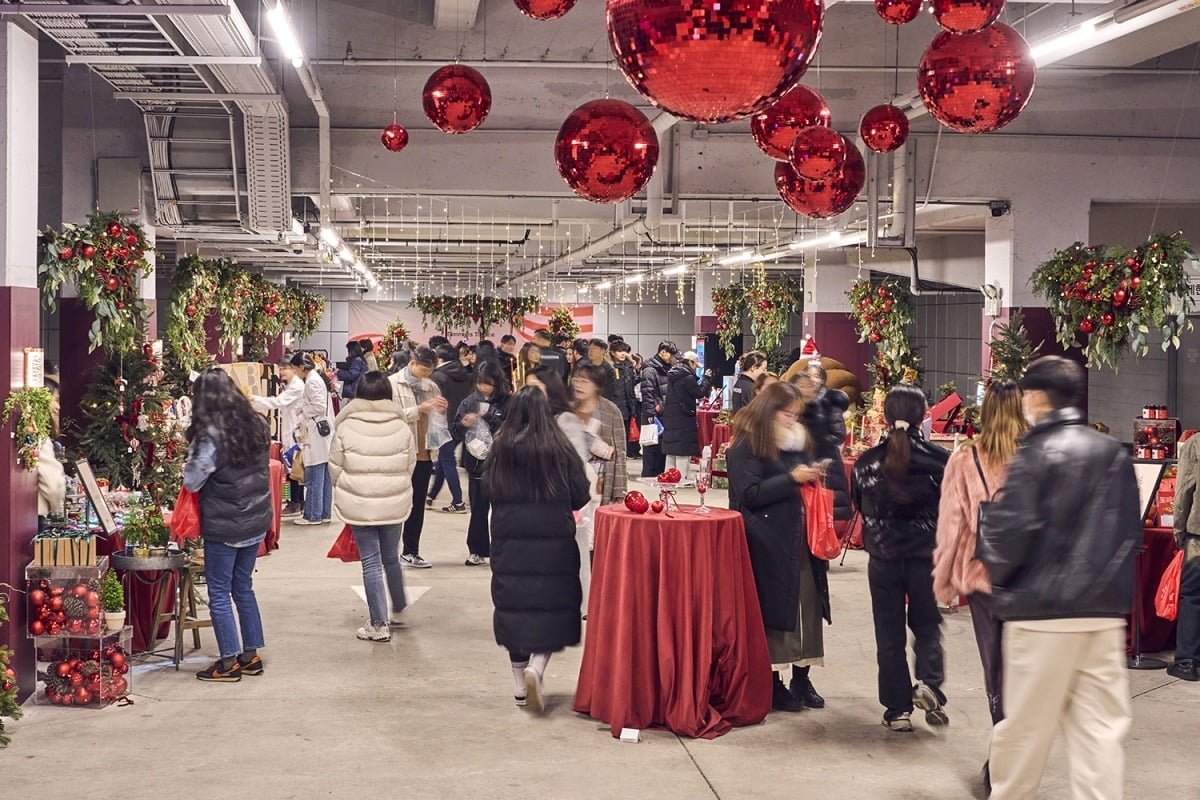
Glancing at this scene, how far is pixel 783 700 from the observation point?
5.55 metres

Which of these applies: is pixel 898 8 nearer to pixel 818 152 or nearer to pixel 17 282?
pixel 818 152

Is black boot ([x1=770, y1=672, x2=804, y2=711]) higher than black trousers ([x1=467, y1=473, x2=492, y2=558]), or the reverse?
black trousers ([x1=467, y1=473, x2=492, y2=558])

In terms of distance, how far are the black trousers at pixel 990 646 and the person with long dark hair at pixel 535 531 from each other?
5.33ft

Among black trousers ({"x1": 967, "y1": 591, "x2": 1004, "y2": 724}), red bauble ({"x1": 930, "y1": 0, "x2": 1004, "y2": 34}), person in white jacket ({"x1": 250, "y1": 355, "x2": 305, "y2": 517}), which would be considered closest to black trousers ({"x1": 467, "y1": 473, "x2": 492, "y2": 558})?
person in white jacket ({"x1": 250, "y1": 355, "x2": 305, "y2": 517})

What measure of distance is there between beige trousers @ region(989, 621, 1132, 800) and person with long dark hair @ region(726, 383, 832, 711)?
1.63 meters

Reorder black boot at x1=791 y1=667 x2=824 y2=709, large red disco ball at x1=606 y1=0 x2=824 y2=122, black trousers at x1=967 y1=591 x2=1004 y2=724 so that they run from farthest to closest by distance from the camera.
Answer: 1. black boot at x1=791 y1=667 x2=824 y2=709
2. black trousers at x1=967 y1=591 x2=1004 y2=724
3. large red disco ball at x1=606 y1=0 x2=824 y2=122

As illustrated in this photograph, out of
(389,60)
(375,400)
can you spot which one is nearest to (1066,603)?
(375,400)

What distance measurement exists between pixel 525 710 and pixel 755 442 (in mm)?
1504

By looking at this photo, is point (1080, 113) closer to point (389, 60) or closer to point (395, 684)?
point (389, 60)

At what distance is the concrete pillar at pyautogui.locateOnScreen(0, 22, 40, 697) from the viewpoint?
5.48m

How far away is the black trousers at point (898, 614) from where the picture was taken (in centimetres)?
520

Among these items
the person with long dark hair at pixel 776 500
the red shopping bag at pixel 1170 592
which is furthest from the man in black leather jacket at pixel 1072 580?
the red shopping bag at pixel 1170 592

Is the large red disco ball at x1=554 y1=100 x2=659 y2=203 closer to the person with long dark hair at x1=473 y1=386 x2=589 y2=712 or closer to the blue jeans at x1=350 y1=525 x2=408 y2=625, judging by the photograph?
the person with long dark hair at x1=473 y1=386 x2=589 y2=712

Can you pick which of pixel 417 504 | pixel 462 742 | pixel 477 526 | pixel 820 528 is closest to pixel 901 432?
pixel 820 528
